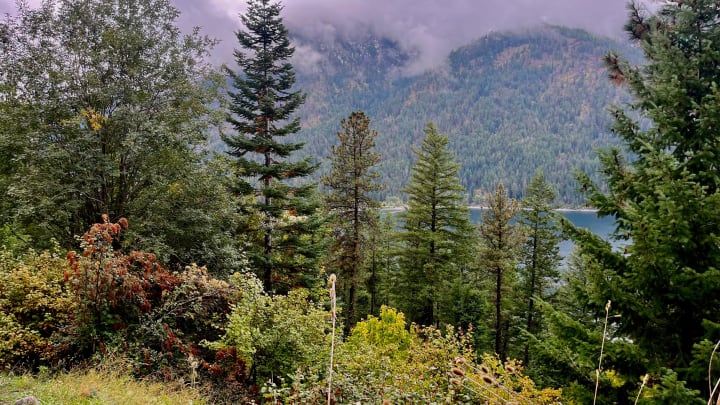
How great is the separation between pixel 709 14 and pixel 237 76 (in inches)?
581

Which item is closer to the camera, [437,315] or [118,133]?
[118,133]

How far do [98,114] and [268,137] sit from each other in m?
6.42

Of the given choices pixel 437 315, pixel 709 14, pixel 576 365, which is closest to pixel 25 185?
pixel 576 365

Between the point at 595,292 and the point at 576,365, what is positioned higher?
the point at 595,292

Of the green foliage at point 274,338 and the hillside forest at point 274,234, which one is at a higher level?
the hillside forest at point 274,234

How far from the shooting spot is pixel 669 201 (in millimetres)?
3889

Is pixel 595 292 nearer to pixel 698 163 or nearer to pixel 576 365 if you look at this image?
pixel 576 365

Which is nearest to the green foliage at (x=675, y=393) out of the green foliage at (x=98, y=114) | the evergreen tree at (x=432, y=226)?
the green foliage at (x=98, y=114)

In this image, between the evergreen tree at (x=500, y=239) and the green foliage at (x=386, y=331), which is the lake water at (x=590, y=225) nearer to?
the evergreen tree at (x=500, y=239)

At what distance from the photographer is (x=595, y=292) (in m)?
4.82

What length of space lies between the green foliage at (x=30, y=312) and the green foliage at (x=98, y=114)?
3.01 metres

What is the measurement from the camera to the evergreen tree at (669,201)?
4094 millimetres

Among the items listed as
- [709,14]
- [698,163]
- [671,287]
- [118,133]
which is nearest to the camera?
[671,287]

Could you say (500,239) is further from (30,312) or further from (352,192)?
(30,312)
